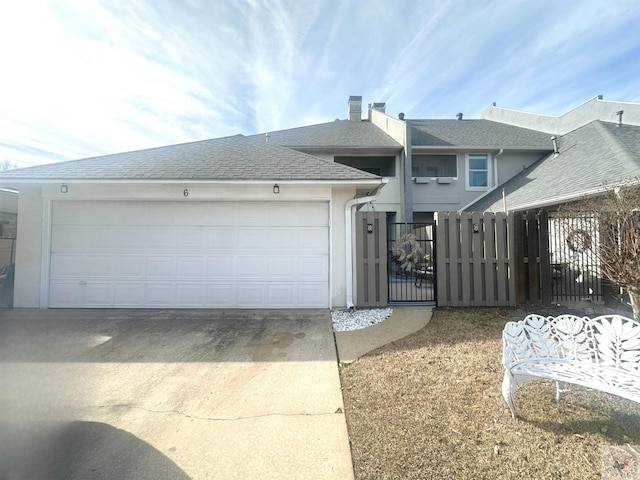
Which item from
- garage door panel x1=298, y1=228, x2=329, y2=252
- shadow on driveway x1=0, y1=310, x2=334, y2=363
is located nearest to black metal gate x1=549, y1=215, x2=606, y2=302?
garage door panel x1=298, y1=228, x2=329, y2=252

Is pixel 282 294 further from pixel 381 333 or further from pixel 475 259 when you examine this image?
pixel 475 259

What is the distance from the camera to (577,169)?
9.42 metres

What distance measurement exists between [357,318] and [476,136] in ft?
40.7

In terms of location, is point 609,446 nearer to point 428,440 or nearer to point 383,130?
point 428,440

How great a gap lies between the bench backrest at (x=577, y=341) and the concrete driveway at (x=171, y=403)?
1828mm

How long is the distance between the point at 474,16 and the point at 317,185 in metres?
5.33

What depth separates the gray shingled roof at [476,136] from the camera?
1312 cm

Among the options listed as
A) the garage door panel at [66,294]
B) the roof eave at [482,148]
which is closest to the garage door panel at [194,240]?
the garage door panel at [66,294]

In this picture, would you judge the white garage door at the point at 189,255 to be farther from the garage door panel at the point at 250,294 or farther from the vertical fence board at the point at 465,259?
the vertical fence board at the point at 465,259

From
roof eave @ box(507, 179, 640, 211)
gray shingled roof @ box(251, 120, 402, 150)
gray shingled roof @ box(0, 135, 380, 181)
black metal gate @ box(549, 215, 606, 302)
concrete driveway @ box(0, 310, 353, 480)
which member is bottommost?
concrete driveway @ box(0, 310, 353, 480)

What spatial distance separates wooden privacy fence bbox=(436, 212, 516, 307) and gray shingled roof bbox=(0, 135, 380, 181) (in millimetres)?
2150

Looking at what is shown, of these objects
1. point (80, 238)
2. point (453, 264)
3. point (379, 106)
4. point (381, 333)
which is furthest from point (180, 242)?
point (379, 106)

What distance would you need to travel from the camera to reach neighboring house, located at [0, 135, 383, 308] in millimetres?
6566

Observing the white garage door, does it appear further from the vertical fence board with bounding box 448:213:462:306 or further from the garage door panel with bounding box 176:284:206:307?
the vertical fence board with bounding box 448:213:462:306
